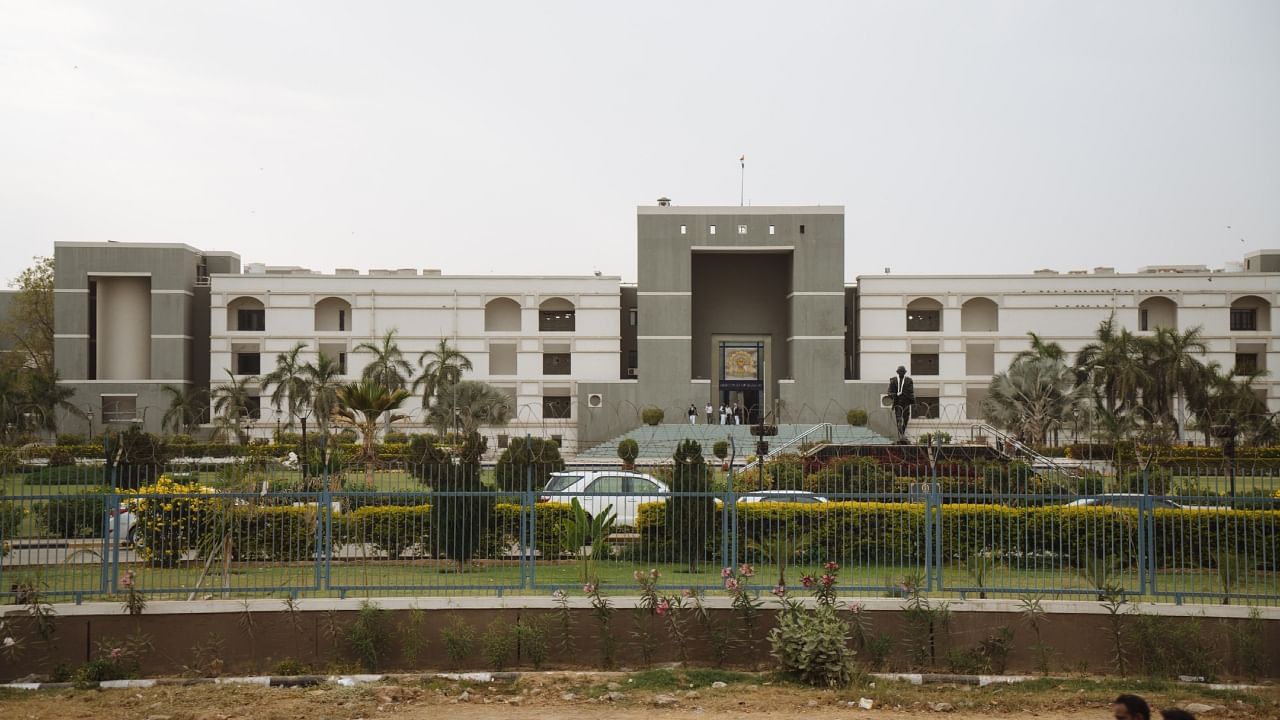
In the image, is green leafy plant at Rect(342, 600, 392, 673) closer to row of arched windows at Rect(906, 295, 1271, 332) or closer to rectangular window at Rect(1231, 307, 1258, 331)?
row of arched windows at Rect(906, 295, 1271, 332)

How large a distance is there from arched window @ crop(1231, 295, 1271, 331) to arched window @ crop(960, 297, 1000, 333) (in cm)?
1245

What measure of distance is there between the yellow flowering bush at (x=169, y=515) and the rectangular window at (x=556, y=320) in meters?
42.7

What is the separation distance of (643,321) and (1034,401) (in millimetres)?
20206

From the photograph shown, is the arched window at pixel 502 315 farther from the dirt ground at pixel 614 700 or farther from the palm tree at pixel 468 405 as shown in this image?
the dirt ground at pixel 614 700

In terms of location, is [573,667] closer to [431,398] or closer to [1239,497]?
[1239,497]

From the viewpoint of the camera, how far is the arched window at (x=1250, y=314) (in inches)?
2271

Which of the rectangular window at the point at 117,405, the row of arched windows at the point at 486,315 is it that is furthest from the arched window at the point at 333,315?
the rectangular window at the point at 117,405

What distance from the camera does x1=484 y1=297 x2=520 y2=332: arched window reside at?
59094mm

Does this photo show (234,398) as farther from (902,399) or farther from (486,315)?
(902,399)

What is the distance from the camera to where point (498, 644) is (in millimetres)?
12609

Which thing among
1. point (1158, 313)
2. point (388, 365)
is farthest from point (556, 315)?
point (1158, 313)

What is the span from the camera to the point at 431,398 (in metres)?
53.8

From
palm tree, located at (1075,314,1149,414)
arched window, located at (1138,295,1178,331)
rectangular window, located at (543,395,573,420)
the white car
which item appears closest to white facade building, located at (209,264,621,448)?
rectangular window, located at (543,395,573,420)

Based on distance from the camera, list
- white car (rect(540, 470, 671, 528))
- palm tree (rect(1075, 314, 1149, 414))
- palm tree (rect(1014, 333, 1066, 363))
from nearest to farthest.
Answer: white car (rect(540, 470, 671, 528)) < palm tree (rect(1075, 314, 1149, 414)) < palm tree (rect(1014, 333, 1066, 363))
